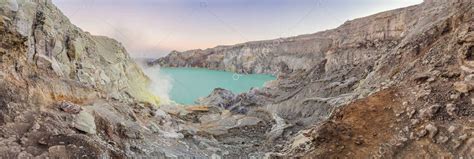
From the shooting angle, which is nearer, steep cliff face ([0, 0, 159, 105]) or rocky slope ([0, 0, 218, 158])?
rocky slope ([0, 0, 218, 158])

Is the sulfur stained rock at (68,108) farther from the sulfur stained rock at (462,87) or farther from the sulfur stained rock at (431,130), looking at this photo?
the sulfur stained rock at (462,87)

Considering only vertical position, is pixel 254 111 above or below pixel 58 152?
below

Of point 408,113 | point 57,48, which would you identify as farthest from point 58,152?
point 57,48

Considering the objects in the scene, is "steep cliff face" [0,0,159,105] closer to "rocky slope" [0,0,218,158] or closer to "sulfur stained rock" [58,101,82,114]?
"rocky slope" [0,0,218,158]

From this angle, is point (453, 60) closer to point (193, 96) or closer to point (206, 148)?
point (206, 148)

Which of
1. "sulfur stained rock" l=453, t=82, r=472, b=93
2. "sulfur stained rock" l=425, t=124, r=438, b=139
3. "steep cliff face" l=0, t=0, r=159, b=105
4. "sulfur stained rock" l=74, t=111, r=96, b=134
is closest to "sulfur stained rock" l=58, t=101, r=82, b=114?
"sulfur stained rock" l=74, t=111, r=96, b=134

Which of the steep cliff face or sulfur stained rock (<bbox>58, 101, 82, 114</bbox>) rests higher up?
the steep cliff face

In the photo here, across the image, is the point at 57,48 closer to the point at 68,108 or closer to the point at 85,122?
the point at 68,108

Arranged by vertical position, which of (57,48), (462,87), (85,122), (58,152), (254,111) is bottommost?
(254,111)

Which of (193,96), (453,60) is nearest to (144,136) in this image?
(453,60)

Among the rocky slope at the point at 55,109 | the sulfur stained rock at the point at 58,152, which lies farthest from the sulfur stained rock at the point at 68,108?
the sulfur stained rock at the point at 58,152
